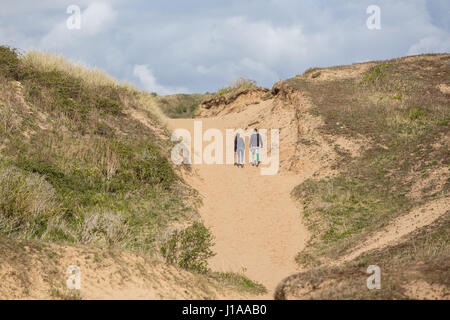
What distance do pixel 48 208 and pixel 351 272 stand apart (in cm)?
695

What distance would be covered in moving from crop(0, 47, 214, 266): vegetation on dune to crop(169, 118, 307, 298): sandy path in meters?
1.33

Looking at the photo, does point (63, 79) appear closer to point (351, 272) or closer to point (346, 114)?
point (346, 114)

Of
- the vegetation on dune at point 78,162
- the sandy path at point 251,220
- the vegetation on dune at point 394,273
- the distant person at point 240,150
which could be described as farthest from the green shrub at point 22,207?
the distant person at point 240,150

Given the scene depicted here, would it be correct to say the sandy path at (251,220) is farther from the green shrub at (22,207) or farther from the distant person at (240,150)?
the green shrub at (22,207)

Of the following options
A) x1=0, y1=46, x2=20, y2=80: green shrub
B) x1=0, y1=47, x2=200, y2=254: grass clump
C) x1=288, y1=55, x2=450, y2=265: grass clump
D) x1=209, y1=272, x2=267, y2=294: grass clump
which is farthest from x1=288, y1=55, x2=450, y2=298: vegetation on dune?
x1=0, y1=46, x2=20, y2=80: green shrub

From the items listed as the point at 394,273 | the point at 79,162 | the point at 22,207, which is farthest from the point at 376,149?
the point at 22,207

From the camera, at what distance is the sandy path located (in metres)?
11.8

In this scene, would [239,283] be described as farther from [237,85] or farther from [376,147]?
[237,85]

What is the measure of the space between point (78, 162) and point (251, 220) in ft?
19.9

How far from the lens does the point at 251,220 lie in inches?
594

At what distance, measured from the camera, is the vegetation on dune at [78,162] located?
9.55m

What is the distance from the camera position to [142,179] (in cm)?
1520

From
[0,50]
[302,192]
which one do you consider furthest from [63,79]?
[302,192]

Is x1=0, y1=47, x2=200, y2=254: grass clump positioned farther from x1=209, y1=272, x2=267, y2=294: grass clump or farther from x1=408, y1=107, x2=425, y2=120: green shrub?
x1=408, y1=107, x2=425, y2=120: green shrub
